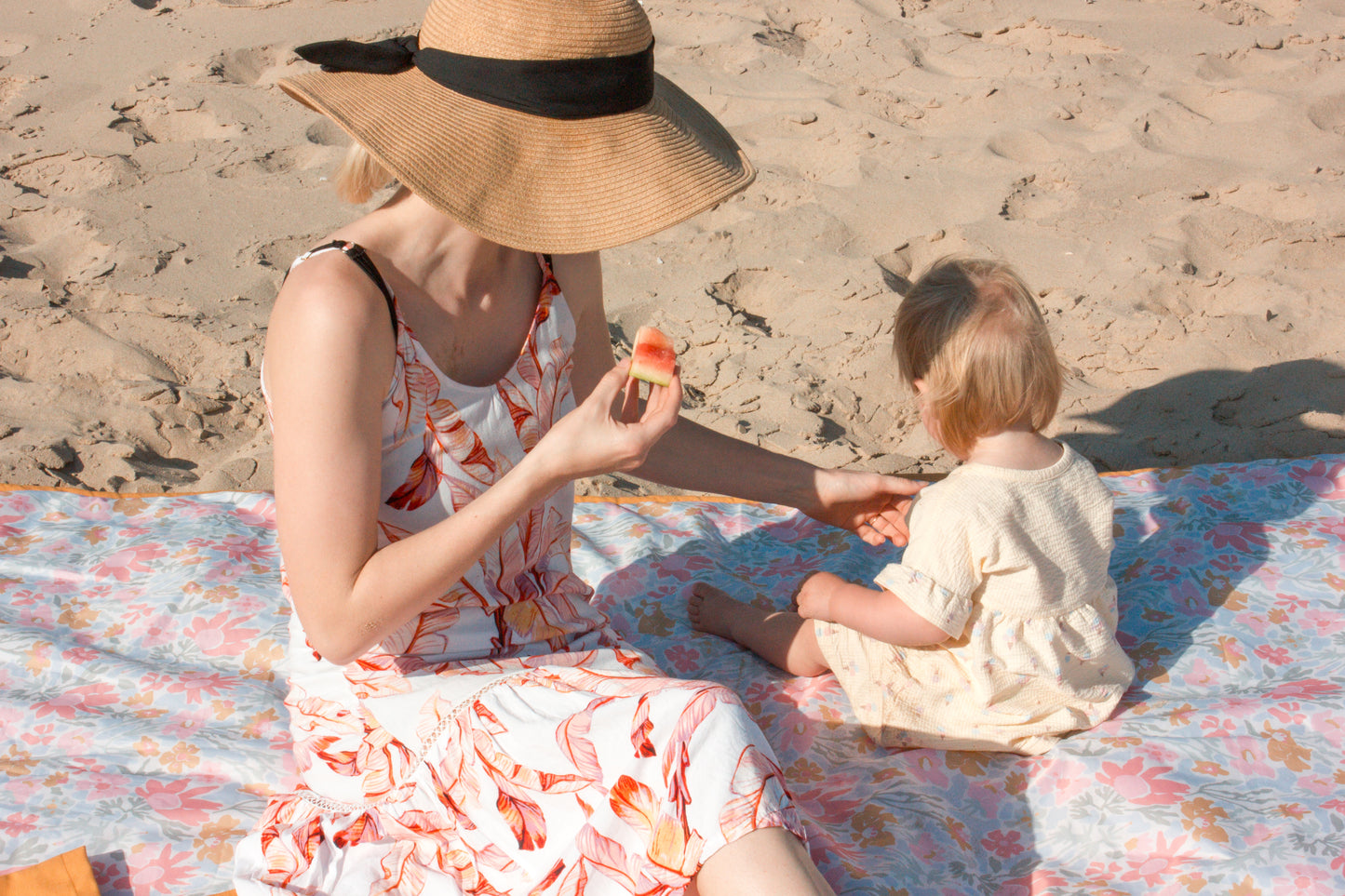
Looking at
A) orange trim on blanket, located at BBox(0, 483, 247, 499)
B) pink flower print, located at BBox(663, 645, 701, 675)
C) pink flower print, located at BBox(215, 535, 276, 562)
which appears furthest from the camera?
orange trim on blanket, located at BBox(0, 483, 247, 499)

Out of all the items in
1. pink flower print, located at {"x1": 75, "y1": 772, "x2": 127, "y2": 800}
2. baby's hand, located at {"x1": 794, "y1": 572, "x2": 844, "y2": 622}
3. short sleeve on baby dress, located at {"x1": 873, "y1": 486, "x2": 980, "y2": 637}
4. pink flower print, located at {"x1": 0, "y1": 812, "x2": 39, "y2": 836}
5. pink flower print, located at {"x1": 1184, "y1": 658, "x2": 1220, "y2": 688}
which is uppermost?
short sleeve on baby dress, located at {"x1": 873, "y1": 486, "x2": 980, "y2": 637}

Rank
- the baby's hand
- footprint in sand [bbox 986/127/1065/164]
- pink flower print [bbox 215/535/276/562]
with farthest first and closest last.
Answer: footprint in sand [bbox 986/127/1065/164], pink flower print [bbox 215/535/276/562], the baby's hand

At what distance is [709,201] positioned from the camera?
1.75 metres

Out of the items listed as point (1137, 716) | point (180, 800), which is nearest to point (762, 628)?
point (1137, 716)

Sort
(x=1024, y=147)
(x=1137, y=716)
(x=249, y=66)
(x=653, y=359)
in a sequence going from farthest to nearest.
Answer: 1. (x=249, y=66)
2. (x=1024, y=147)
3. (x=1137, y=716)
4. (x=653, y=359)

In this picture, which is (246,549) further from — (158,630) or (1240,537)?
(1240,537)

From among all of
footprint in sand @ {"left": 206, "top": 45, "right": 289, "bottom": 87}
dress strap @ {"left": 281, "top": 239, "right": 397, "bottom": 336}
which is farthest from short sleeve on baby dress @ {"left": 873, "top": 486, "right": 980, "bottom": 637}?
footprint in sand @ {"left": 206, "top": 45, "right": 289, "bottom": 87}

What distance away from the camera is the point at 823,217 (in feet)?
15.0

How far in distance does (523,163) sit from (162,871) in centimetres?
151

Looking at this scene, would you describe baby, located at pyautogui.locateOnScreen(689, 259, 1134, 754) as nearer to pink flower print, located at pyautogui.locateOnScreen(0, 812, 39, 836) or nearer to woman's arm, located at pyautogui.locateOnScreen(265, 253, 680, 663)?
woman's arm, located at pyautogui.locateOnScreen(265, 253, 680, 663)

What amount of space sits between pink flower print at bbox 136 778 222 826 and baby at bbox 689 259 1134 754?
1.35 m

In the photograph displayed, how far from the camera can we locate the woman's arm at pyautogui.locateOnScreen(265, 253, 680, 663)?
162cm

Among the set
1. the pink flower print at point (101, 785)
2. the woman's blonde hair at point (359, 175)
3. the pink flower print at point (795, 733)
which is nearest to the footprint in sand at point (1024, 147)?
the pink flower print at point (795, 733)

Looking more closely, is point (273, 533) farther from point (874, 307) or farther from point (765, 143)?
point (765, 143)
